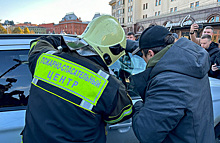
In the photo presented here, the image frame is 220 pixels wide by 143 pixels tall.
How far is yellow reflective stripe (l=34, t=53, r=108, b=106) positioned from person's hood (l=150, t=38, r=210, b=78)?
40 centimetres

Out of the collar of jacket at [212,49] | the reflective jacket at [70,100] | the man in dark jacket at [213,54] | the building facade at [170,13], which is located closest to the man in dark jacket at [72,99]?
the reflective jacket at [70,100]

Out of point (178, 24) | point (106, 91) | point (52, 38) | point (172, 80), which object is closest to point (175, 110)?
point (172, 80)

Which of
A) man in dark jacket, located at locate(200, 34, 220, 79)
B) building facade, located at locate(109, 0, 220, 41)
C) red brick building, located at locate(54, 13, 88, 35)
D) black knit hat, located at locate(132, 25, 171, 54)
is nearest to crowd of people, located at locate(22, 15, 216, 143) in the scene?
black knit hat, located at locate(132, 25, 171, 54)

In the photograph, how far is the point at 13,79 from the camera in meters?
1.50

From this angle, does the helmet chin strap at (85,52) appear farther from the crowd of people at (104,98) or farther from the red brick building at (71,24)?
the red brick building at (71,24)

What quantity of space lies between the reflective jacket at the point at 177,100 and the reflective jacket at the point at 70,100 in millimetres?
202

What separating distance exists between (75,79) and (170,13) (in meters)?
23.4

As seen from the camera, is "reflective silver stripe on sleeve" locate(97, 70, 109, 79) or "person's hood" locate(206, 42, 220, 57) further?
"person's hood" locate(206, 42, 220, 57)

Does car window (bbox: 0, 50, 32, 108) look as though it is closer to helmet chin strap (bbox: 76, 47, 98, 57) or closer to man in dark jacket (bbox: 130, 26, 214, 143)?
helmet chin strap (bbox: 76, 47, 98, 57)

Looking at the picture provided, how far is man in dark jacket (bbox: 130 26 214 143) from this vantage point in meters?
0.93

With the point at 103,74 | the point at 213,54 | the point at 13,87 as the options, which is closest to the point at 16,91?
the point at 13,87

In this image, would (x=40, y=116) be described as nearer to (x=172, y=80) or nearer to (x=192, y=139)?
(x=172, y=80)

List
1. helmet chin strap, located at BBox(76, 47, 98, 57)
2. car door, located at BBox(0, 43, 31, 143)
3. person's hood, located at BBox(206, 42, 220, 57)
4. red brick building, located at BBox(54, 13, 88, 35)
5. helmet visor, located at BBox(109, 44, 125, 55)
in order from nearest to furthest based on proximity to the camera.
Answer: helmet chin strap, located at BBox(76, 47, 98, 57)
helmet visor, located at BBox(109, 44, 125, 55)
car door, located at BBox(0, 43, 31, 143)
person's hood, located at BBox(206, 42, 220, 57)
red brick building, located at BBox(54, 13, 88, 35)

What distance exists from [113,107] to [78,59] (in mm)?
362
